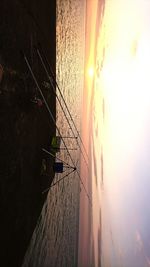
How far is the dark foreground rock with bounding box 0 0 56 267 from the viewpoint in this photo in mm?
1080

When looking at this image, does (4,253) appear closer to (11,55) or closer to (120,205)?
(11,55)

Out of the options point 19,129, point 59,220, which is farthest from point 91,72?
point 19,129

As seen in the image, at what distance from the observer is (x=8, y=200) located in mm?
1145

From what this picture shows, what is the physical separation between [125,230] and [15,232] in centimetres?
141

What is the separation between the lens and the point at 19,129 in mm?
1252

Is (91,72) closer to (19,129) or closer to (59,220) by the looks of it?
(59,220)

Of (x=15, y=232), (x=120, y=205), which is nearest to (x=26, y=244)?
(x=15, y=232)

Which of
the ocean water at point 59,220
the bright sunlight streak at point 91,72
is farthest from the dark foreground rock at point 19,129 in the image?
the bright sunlight streak at point 91,72

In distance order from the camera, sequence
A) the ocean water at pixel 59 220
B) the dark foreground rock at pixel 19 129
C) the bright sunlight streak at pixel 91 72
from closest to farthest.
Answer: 1. the dark foreground rock at pixel 19 129
2. the ocean water at pixel 59 220
3. the bright sunlight streak at pixel 91 72

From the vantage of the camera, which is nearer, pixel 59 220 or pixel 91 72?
pixel 59 220

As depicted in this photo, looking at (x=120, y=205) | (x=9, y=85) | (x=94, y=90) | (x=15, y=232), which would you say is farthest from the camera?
(x=94, y=90)

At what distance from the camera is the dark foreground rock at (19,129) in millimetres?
1080

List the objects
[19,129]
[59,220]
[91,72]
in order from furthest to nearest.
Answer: [91,72], [59,220], [19,129]

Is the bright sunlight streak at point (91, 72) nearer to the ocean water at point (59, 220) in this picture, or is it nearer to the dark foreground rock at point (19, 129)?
the ocean water at point (59, 220)
